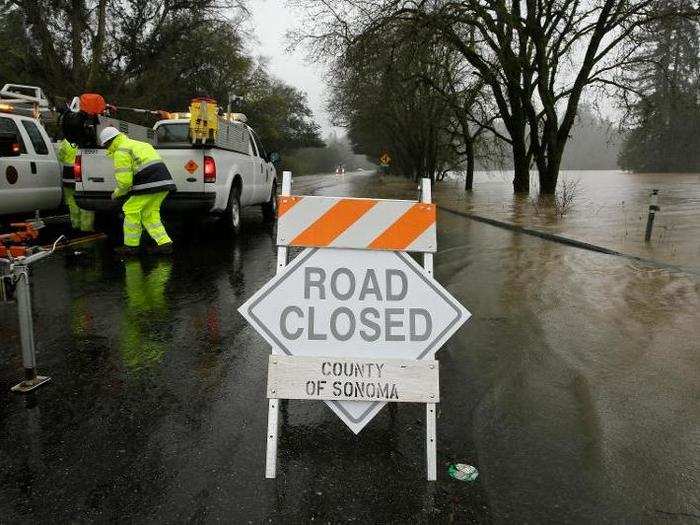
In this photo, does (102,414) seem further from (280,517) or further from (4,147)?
(4,147)

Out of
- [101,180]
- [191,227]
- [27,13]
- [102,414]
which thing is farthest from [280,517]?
[27,13]

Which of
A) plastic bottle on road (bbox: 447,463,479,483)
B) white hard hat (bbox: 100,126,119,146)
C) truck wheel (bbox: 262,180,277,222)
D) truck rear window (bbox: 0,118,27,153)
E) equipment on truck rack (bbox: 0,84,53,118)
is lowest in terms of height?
plastic bottle on road (bbox: 447,463,479,483)

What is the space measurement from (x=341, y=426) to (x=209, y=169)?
719cm

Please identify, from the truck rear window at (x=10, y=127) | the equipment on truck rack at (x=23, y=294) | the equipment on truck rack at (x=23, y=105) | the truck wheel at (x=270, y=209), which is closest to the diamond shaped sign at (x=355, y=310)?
the equipment on truck rack at (x=23, y=294)

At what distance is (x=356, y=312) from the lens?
3.14 m

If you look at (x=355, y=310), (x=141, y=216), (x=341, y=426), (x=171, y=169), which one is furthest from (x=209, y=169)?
(x=355, y=310)

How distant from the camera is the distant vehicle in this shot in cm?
994

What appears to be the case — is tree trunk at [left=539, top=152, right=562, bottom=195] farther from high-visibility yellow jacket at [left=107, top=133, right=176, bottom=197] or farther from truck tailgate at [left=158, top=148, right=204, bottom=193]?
high-visibility yellow jacket at [left=107, top=133, right=176, bottom=197]

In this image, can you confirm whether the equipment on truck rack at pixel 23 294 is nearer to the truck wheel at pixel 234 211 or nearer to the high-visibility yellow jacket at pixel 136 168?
the high-visibility yellow jacket at pixel 136 168

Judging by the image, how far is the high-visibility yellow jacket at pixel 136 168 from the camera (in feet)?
27.2

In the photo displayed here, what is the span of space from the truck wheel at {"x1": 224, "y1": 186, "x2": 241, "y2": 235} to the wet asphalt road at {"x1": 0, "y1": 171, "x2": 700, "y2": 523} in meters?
4.89

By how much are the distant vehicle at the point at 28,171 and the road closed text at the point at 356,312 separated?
8519 millimetres

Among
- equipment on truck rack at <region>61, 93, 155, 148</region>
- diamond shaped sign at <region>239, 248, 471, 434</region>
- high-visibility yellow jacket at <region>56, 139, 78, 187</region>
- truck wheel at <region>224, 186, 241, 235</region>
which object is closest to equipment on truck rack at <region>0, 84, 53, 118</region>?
high-visibility yellow jacket at <region>56, 139, 78, 187</region>

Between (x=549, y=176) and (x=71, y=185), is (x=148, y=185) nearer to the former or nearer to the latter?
(x=71, y=185)
